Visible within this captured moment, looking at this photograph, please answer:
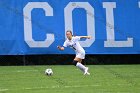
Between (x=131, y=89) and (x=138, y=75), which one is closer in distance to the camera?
(x=131, y=89)

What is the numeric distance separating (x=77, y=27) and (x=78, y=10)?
0.81 metres

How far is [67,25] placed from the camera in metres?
24.9

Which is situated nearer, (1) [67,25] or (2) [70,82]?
(2) [70,82]

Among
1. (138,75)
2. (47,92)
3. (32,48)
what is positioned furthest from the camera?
(32,48)

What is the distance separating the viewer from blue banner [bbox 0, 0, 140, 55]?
24.4 metres

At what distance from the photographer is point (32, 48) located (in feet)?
80.6

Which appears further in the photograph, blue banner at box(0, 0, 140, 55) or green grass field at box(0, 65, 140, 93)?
blue banner at box(0, 0, 140, 55)

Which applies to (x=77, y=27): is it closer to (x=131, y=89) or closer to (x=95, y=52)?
(x=95, y=52)

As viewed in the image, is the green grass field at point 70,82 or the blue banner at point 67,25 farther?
the blue banner at point 67,25

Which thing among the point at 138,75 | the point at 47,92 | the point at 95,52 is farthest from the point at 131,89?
the point at 95,52

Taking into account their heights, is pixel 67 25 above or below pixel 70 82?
above

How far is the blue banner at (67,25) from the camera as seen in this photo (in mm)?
24422

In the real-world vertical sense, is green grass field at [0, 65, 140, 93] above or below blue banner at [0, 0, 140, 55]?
below

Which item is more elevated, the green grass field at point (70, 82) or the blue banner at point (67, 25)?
the blue banner at point (67, 25)
